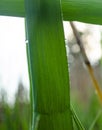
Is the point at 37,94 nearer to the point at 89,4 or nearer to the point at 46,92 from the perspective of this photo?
the point at 46,92

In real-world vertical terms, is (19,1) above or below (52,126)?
above

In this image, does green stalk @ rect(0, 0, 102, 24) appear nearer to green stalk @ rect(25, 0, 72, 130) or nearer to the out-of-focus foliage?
green stalk @ rect(25, 0, 72, 130)

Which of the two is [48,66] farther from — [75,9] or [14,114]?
[14,114]

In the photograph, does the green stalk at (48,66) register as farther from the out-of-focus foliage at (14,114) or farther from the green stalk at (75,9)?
the out-of-focus foliage at (14,114)

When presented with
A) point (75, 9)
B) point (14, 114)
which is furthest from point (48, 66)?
point (14, 114)

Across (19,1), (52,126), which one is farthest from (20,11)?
(52,126)

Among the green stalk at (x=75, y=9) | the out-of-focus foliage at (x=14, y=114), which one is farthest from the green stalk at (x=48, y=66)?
the out-of-focus foliage at (x=14, y=114)
